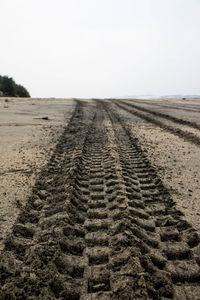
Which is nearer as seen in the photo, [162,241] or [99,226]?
[162,241]

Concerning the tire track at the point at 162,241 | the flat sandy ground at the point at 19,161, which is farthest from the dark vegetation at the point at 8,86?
the tire track at the point at 162,241

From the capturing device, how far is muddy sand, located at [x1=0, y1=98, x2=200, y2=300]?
1.39 m

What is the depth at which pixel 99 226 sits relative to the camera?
201cm

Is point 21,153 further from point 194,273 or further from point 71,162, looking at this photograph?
point 194,273

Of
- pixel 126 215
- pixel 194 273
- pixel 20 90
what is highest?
pixel 20 90

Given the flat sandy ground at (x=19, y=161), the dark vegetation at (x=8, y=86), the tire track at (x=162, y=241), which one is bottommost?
the tire track at (x=162, y=241)

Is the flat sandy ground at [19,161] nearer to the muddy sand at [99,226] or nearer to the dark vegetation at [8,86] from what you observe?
the muddy sand at [99,226]

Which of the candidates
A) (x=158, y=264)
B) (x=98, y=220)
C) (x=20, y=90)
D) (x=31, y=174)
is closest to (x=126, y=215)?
(x=98, y=220)

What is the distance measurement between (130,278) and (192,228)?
0.93 m

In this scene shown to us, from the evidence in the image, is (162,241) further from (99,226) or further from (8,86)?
(8,86)

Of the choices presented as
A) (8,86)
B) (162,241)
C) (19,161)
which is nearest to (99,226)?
(162,241)

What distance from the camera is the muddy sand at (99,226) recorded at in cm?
139

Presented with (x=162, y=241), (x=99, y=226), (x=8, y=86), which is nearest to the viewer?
(x=162, y=241)

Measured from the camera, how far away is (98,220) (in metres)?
2.10
